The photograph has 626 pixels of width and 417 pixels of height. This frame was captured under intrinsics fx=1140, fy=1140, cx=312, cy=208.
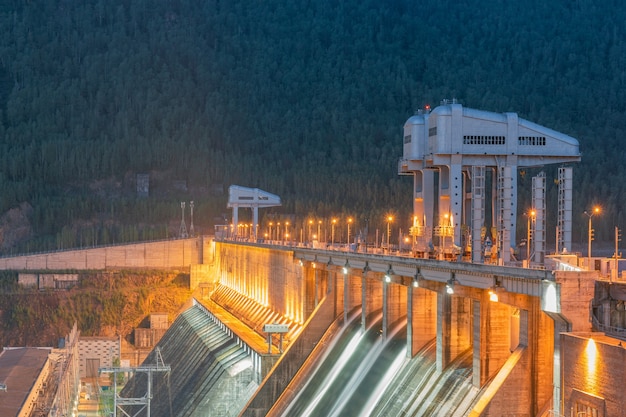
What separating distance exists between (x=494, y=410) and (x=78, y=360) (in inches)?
3200

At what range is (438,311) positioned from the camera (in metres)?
43.6

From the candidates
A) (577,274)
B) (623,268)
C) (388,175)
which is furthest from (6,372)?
(388,175)

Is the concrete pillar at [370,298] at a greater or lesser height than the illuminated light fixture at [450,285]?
lesser

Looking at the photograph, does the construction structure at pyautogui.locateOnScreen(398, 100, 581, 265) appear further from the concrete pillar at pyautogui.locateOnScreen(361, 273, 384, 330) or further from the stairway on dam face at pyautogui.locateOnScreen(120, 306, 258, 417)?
the stairway on dam face at pyautogui.locateOnScreen(120, 306, 258, 417)

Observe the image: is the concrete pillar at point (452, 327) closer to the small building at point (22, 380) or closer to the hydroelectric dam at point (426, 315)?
the hydroelectric dam at point (426, 315)

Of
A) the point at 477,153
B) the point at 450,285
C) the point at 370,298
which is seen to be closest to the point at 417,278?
the point at 450,285

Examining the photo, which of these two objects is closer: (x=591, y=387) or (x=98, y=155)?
(x=591, y=387)

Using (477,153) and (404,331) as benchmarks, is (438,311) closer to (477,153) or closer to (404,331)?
(404,331)

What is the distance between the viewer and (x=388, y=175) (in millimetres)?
182250

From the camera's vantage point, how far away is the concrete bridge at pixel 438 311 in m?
33.1

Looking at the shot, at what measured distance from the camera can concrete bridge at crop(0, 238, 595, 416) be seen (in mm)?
33125

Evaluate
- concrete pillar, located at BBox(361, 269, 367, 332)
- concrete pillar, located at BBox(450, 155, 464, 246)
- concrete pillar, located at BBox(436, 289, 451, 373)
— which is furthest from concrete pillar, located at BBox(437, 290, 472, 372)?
concrete pillar, located at BBox(450, 155, 464, 246)

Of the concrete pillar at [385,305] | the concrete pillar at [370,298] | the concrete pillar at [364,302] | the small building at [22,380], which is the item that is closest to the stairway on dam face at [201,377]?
the small building at [22,380]

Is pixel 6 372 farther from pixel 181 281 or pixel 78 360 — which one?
pixel 181 281
